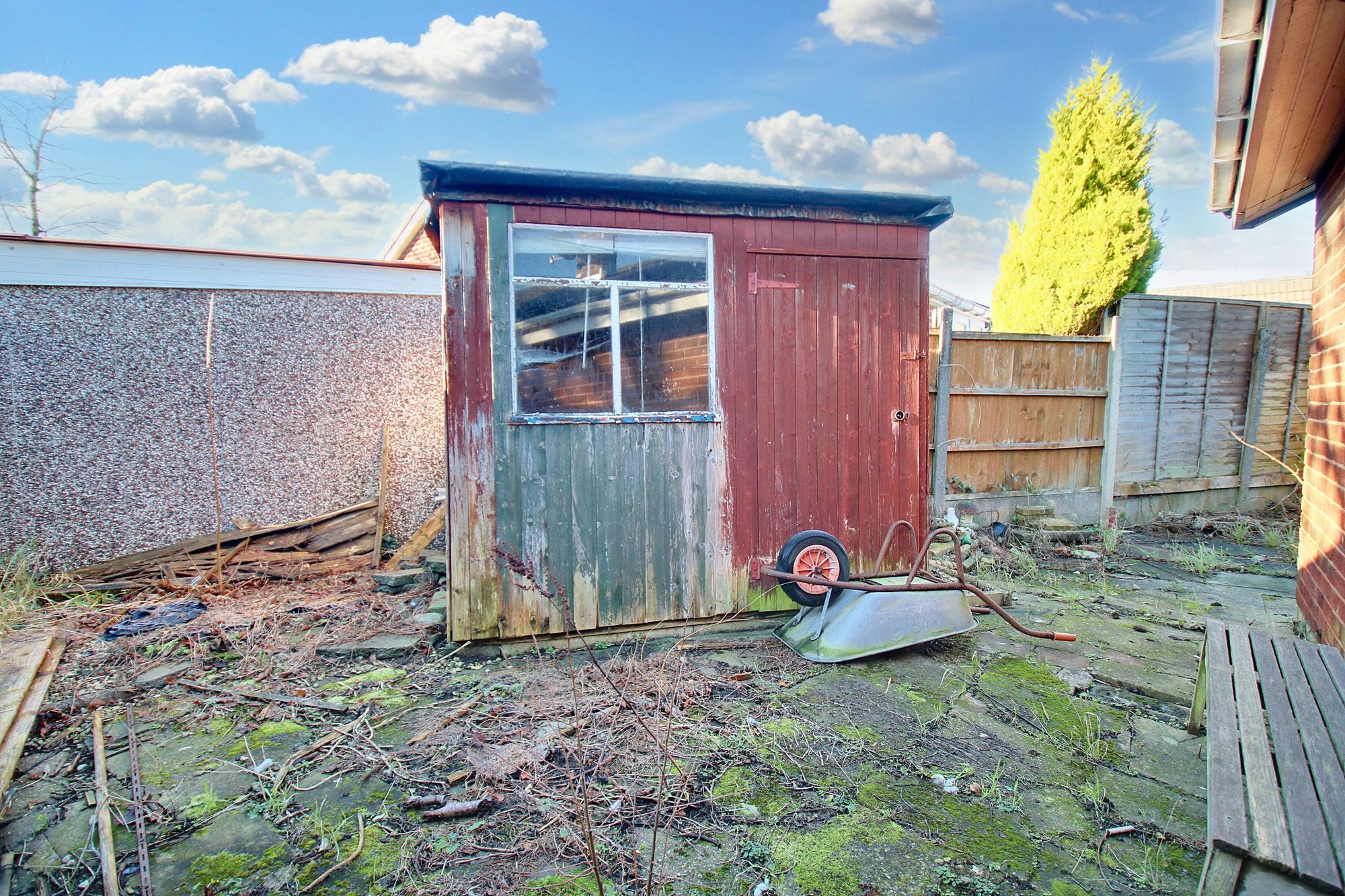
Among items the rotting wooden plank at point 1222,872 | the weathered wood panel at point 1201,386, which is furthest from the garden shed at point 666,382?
the weathered wood panel at point 1201,386

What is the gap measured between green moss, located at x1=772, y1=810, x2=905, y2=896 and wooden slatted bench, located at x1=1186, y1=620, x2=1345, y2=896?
1.02 meters

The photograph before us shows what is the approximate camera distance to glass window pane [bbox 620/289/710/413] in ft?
14.5

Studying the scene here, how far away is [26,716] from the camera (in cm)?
319

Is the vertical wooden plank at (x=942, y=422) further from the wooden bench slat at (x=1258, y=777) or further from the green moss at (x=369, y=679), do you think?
the green moss at (x=369, y=679)

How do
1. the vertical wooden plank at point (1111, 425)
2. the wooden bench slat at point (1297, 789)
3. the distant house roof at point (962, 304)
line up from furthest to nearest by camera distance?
the distant house roof at point (962, 304), the vertical wooden plank at point (1111, 425), the wooden bench slat at point (1297, 789)

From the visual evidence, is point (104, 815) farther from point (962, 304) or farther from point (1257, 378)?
point (962, 304)

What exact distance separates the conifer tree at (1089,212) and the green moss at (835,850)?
10082 millimetres

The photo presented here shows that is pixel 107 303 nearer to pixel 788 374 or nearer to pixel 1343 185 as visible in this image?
pixel 788 374

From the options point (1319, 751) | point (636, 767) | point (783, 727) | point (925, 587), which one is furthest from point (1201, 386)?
point (636, 767)

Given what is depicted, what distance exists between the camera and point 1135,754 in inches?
115

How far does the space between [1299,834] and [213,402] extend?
284 inches

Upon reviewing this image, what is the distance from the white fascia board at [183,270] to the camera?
5.14m

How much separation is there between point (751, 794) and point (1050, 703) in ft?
6.52

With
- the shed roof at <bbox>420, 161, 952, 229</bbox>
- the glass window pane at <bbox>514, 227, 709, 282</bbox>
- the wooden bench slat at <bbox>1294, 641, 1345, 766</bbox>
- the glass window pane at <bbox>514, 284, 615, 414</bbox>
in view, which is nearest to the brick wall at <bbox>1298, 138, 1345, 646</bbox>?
the wooden bench slat at <bbox>1294, 641, 1345, 766</bbox>
